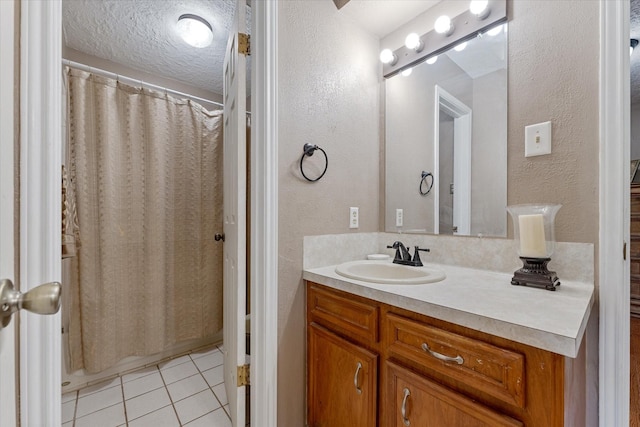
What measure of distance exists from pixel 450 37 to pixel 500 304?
133 centimetres

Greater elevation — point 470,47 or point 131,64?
point 131,64

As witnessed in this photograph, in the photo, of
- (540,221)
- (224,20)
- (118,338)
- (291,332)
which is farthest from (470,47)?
(118,338)

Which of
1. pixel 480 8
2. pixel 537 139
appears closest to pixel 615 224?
pixel 537 139

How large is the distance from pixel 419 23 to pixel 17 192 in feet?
5.98

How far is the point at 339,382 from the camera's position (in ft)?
3.61

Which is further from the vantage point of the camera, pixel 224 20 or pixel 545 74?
pixel 224 20

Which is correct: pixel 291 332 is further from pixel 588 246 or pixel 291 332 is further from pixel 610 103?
pixel 610 103

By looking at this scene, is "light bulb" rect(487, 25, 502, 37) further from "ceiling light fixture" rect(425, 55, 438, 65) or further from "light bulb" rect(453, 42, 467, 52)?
"ceiling light fixture" rect(425, 55, 438, 65)

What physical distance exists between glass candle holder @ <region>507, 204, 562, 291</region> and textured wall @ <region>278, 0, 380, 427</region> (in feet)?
2.58

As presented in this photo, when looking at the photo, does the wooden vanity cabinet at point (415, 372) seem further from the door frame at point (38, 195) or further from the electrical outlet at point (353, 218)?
the door frame at point (38, 195)

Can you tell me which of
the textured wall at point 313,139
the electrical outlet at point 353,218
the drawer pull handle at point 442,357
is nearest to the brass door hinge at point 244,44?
the textured wall at point 313,139

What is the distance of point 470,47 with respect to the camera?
1335 millimetres

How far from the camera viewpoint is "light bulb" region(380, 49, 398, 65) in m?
1.61

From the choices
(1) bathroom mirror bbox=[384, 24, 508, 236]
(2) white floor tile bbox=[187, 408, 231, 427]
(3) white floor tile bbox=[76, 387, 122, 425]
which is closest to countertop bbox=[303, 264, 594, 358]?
(1) bathroom mirror bbox=[384, 24, 508, 236]
